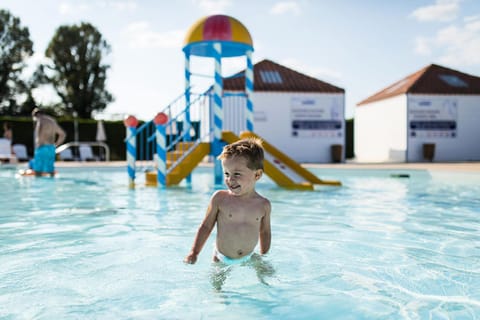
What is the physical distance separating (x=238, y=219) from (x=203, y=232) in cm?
22

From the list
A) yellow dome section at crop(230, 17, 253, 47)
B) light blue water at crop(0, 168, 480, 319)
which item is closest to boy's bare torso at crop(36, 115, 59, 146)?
light blue water at crop(0, 168, 480, 319)

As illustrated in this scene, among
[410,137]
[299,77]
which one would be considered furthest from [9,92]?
[410,137]

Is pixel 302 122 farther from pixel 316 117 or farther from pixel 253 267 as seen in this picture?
pixel 253 267

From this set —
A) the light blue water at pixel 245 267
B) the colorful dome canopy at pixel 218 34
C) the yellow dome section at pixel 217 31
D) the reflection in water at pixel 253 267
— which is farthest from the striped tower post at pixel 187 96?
the reflection in water at pixel 253 267

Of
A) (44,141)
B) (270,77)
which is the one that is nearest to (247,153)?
(44,141)

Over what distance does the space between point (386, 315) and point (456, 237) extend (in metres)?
2.30

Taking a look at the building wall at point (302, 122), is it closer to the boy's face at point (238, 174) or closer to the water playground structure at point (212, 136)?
the water playground structure at point (212, 136)

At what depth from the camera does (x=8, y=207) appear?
5.95 m

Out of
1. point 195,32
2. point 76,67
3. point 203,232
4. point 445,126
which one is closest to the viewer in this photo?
point 203,232

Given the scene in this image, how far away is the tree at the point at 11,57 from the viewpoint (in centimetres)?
3138

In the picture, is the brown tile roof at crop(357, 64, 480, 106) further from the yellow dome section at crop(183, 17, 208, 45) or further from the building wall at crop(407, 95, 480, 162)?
the yellow dome section at crop(183, 17, 208, 45)

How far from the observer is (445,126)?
21.2 metres

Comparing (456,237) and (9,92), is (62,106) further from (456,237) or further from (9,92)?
(456,237)

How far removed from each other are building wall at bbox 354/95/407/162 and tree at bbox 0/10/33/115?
77.9 ft
